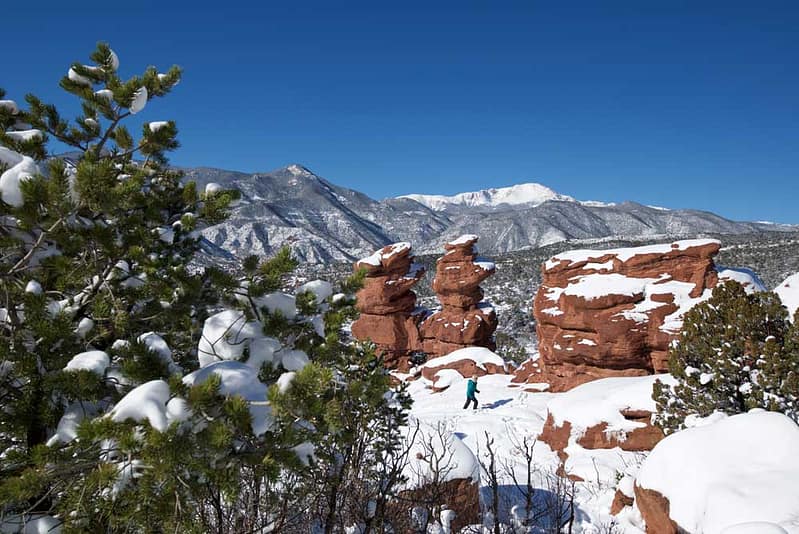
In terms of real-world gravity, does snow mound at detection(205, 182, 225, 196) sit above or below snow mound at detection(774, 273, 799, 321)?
above

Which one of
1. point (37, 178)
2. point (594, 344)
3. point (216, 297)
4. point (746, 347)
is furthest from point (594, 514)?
point (594, 344)

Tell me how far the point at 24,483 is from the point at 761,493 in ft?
22.0

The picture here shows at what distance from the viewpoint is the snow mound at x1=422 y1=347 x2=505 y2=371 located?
26469mm

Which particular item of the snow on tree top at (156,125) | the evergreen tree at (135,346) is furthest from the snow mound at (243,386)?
the snow on tree top at (156,125)

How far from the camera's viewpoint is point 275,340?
3268 millimetres

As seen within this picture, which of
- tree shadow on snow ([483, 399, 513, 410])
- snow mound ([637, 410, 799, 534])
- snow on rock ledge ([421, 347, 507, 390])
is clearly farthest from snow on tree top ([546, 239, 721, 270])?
snow mound ([637, 410, 799, 534])

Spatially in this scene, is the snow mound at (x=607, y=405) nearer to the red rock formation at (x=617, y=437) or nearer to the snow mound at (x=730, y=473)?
the red rock formation at (x=617, y=437)

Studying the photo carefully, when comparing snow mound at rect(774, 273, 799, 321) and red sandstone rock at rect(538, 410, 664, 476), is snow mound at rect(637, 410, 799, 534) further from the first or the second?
red sandstone rock at rect(538, 410, 664, 476)

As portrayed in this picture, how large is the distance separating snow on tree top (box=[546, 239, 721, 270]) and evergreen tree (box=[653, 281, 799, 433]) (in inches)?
386

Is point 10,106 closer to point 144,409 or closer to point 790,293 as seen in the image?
point 144,409

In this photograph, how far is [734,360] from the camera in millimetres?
8602

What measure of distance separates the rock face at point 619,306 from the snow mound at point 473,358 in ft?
18.9

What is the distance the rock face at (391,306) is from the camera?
104 ft

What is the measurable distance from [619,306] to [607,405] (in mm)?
6757
